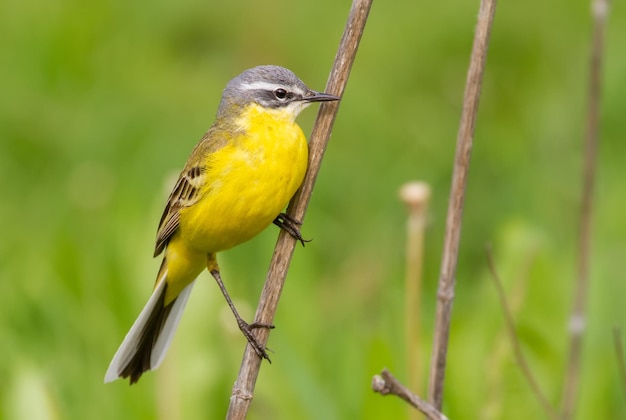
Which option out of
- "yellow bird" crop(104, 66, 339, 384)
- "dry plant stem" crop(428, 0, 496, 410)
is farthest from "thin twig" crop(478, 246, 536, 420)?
"yellow bird" crop(104, 66, 339, 384)

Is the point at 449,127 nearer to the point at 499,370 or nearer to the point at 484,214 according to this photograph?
the point at 484,214

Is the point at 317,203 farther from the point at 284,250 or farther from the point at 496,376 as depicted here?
the point at 284,250

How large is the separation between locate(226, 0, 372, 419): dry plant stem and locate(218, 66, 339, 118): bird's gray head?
65cm

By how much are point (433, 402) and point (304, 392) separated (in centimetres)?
70

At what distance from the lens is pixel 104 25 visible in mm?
7980

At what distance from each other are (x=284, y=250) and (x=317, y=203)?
2.98 m

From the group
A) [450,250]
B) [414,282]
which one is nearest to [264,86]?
[414,282]

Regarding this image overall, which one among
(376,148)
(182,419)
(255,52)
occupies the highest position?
(255,52)

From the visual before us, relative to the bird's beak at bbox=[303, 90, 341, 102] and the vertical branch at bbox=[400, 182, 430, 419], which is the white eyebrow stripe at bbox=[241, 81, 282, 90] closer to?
the bird's beak at bbox=[303, 90, 341, 102]

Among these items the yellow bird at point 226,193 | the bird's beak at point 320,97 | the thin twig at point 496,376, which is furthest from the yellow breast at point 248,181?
the thin twig at point 496,376

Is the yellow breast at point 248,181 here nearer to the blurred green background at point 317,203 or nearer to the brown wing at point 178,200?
the brown wing at point 178,200

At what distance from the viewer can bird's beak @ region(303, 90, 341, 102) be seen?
330cm

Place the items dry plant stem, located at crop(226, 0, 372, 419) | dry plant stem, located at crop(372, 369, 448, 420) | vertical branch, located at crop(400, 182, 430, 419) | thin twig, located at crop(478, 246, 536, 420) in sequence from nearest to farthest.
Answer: dry plant stem, located at crop(372, 369, 448, 420) < dry plant stem, located at crop(226, 0, 372, 419) < vertical branch, located at crop(400, 182, 430, 419) < thin twig, located at crop(478, 246, 536, 420)

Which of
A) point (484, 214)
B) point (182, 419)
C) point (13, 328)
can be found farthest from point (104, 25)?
point (182, 419)
